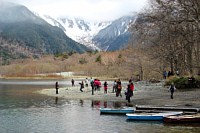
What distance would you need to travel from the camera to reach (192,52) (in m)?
71.1

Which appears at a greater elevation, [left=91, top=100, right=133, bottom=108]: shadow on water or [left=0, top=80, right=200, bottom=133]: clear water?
[left=91, top=100, right=133, bottom=108]: shadow on water

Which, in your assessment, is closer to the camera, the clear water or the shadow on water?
the clear water

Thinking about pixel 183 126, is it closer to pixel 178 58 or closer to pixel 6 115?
pixel 6 115

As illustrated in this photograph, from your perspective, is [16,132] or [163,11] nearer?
[16,132]

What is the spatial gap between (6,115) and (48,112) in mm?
5283

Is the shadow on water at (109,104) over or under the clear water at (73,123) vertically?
over

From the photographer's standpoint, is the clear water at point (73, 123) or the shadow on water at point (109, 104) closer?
the clear water at point (73, 123)

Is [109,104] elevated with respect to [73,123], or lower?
elevated

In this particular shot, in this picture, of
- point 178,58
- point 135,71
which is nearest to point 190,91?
point 178,58

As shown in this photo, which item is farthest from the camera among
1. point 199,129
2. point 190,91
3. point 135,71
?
point 135,71

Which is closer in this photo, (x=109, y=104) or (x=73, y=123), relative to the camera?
(x=73, y=123)

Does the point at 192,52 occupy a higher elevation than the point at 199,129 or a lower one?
higher

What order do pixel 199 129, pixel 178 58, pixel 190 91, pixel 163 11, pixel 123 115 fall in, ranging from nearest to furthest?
pixel 199 129, pixel 123 115, pixel 163 11, pixel 190 91, pixel 178 58

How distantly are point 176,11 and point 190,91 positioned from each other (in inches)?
604
